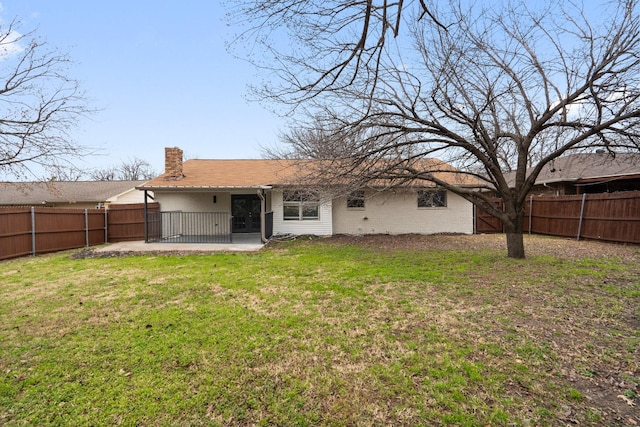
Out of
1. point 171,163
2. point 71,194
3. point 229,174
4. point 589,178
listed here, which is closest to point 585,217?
point 589,178

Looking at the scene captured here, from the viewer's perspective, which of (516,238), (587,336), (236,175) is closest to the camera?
(587,336)

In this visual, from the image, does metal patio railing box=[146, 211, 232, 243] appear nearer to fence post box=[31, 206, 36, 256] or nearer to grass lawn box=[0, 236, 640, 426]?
fence post box=[31, 206, 36, 256]

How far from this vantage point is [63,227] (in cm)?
1091

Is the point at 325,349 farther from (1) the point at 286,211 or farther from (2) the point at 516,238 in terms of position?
(1) the point at 286,211

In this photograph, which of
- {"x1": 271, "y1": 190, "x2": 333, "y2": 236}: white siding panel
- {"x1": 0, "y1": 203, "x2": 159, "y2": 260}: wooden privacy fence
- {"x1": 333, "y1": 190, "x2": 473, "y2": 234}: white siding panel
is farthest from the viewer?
{"x1": 333, "y1": 190, "x2": 473, "y2": 234}: white siding panel

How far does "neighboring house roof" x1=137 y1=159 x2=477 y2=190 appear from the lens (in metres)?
11.7

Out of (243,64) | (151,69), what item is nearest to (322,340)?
(243,64)

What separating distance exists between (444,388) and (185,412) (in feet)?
6.99

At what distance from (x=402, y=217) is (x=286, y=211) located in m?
5.36

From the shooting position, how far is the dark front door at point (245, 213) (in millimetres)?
14414

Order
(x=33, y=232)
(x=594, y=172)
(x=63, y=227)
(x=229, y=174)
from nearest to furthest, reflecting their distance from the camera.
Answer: (x=33, y=232), (x=63, y=227), (x=229, y=174), (x=594, y=172)

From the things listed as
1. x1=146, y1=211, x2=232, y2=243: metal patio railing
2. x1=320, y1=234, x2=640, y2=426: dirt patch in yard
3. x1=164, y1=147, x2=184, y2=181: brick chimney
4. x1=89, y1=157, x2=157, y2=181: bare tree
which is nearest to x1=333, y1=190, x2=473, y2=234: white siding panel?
x1=146, y1=211, x2=232, y2=243: metal patio railing

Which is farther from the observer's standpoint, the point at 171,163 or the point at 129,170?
the point at 129,170

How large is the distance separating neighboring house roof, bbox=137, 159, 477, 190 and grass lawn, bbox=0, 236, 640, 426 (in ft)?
18.6
